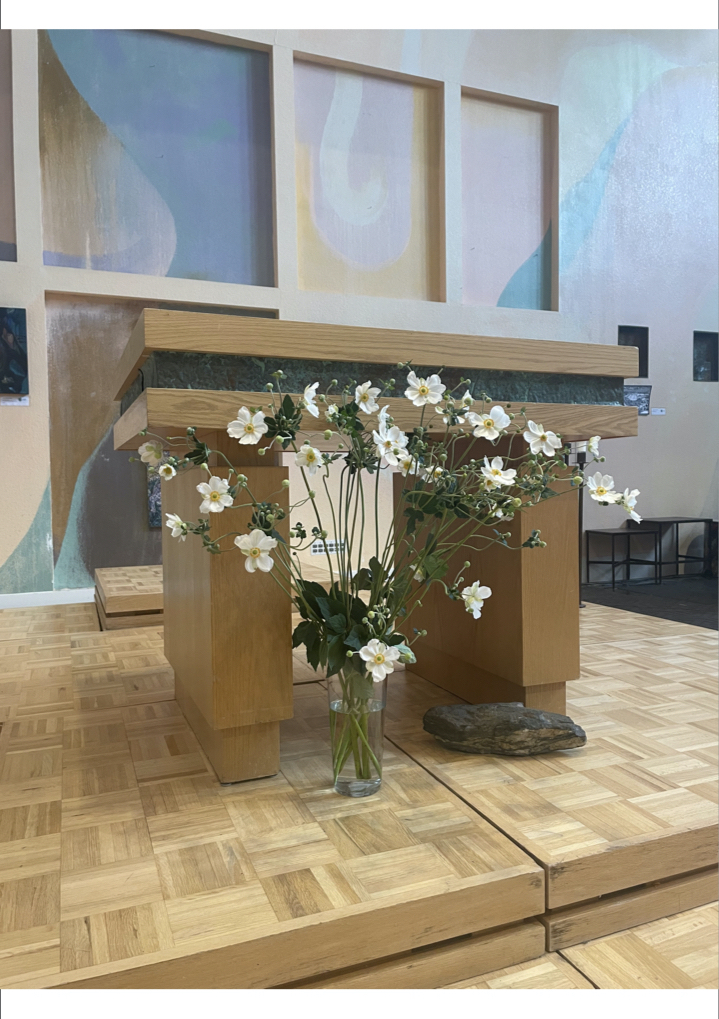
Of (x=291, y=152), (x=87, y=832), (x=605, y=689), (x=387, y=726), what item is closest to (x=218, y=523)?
(x=87, y=832)

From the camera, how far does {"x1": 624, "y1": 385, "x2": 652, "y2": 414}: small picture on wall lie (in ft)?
19.9

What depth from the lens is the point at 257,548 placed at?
1.38 m

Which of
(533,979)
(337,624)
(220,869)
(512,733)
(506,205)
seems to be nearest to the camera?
(533,979)

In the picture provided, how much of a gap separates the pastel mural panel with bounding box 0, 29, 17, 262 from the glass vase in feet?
13.5

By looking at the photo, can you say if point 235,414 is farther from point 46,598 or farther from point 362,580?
point 46,598

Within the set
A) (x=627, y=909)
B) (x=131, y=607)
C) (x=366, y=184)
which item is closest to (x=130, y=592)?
(x=131, y=607)

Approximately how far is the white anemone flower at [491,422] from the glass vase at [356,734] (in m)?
0.53

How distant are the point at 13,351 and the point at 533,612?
155 inches

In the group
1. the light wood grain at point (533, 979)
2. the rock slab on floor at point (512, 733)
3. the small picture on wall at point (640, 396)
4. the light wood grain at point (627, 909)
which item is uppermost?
the small picture on wall at point (640, 396)

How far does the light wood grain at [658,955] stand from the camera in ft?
3.74

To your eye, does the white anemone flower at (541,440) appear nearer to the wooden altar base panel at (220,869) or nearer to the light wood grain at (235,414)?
the light wood grain at (235,414)

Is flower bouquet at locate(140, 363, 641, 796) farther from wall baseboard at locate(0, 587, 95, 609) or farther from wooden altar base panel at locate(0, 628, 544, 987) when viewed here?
wall baseboard at locate(0, 587, 95, 609)

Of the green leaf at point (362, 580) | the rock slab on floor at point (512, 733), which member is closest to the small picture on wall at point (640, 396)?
the rock slab on floor at point (512, 733)

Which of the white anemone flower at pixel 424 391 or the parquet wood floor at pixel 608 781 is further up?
the white anemone flower at pixel 424 391
